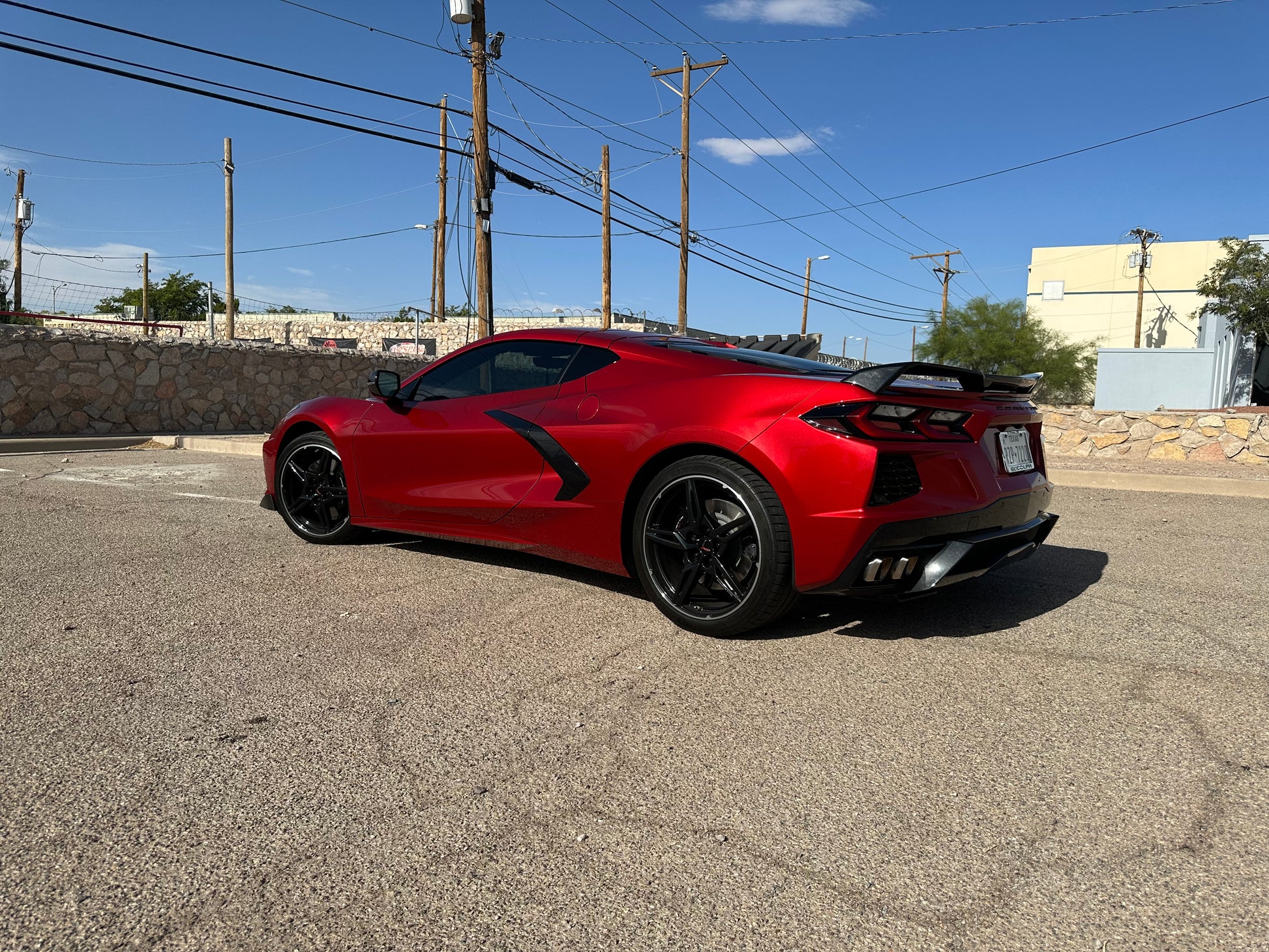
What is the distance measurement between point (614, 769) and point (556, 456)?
2086 mm

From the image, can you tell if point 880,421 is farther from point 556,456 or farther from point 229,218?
point 229,218

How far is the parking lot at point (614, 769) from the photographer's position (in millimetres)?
1903

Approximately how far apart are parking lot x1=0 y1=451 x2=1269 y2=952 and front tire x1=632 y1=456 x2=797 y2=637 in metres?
0.16

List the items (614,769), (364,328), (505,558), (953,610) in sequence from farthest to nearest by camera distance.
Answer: (364,328) → (505,558) → (953,610) → (614,769)

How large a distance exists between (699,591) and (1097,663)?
63.0 inches

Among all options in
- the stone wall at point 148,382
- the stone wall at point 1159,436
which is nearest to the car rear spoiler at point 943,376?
the stone wall at point 1159,436

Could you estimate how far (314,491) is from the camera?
583cm

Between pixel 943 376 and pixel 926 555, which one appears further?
pixel 943 376

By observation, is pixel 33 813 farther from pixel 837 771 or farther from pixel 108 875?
pixel 837 771

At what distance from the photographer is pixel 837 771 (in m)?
2.59

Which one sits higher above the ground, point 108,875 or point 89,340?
point 89,340

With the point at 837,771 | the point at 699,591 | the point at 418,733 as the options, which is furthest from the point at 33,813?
the point at 699,591

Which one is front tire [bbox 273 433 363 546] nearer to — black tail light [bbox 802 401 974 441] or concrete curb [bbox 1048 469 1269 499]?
black tail light [bbox 802 401 974 441]

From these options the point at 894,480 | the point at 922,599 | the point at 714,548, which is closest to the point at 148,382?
the point at 714,548
